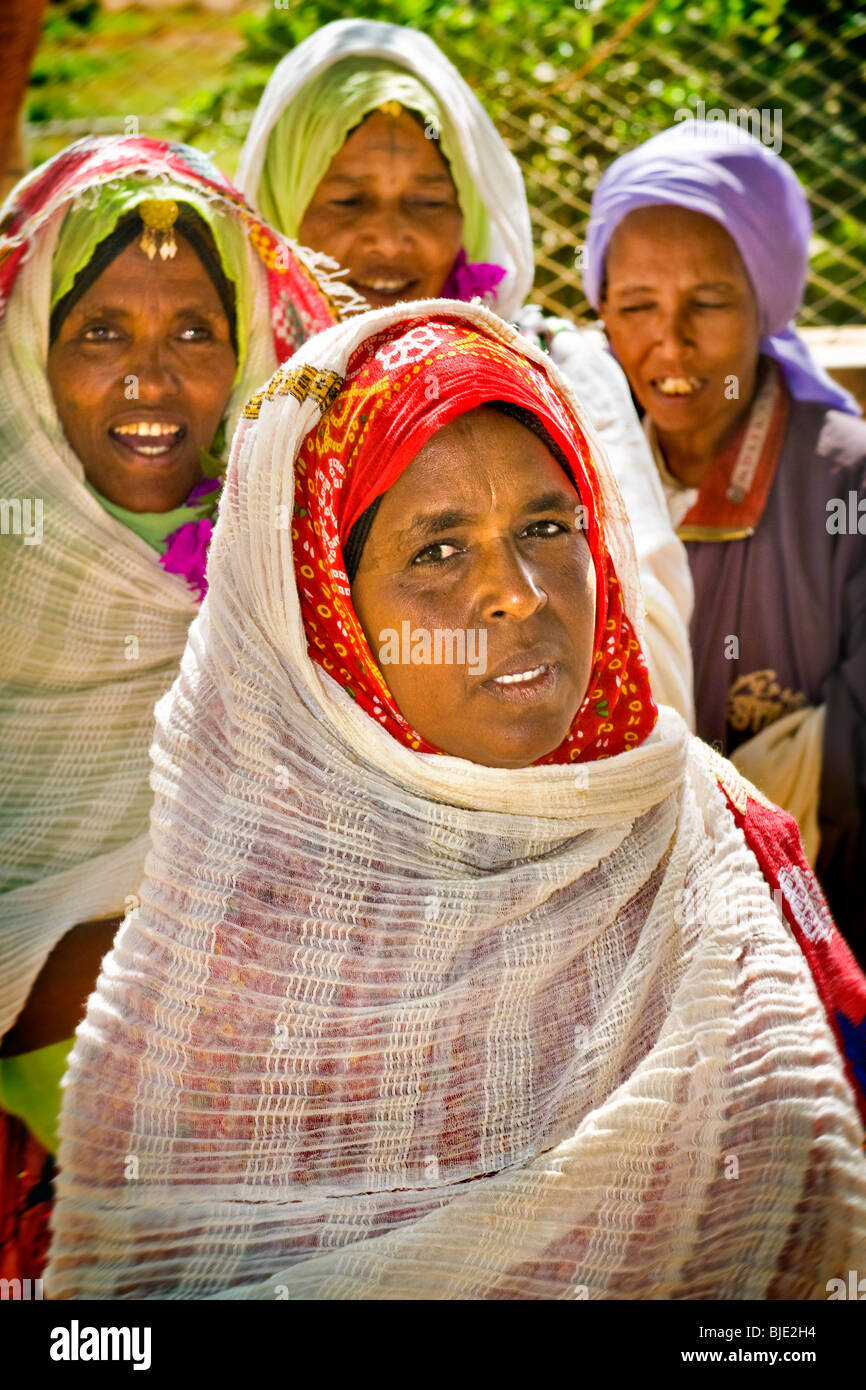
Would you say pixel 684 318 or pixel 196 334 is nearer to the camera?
pixel 196 334

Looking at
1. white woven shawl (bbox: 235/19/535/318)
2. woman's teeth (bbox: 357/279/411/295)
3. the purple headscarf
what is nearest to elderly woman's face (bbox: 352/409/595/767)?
woman's teeth (bbox: 357/279/411/295)

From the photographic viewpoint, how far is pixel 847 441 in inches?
126

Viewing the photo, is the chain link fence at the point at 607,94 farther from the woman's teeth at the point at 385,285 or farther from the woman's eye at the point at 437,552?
the woman's eye at the point at 437,552

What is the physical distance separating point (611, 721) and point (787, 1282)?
73cm

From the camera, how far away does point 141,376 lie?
8.26 ft

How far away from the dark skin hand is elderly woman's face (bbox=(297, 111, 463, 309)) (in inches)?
61.7

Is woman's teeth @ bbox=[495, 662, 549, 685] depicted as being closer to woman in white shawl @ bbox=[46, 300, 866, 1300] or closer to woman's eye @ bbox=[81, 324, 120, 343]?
woman in white shawl @ bbox=[46, 300, 866, 1300]

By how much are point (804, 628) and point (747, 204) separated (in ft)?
3.39

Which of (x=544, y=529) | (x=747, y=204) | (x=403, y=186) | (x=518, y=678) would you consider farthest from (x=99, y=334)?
(x=747, y=204)

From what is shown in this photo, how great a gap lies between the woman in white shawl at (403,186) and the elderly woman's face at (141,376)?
595mm

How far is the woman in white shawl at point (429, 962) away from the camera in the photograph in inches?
66.1

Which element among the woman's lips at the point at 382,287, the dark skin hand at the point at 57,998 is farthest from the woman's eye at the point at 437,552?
the woman's lips at the point at 382,287

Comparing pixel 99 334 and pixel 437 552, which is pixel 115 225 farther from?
pixel 437 552
